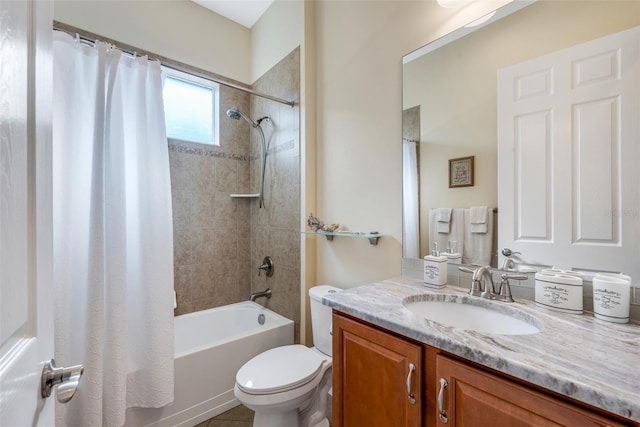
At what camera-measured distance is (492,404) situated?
2.16ft

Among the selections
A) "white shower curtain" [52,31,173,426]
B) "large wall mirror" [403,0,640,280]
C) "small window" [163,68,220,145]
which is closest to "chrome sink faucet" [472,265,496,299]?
"large wall mirror" [403,0,640,280]

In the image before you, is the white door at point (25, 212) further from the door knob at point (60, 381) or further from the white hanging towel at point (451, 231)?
the white hanging towel at point (451, 231)

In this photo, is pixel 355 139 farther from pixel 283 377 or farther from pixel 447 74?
pixel 283 377

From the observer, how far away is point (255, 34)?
259 cm

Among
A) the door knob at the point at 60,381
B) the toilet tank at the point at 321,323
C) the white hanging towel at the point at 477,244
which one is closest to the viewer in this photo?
the door knob at the point at 60,381

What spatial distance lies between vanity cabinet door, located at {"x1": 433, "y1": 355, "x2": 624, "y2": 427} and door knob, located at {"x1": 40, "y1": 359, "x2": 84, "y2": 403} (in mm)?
828

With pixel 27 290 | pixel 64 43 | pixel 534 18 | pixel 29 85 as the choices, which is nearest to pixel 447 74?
pixel 534 18

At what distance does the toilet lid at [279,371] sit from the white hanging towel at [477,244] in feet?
3.02

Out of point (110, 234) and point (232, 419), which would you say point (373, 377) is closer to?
point (232, 419)

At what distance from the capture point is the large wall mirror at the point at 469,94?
0.97m

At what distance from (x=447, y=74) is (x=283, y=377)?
1.63 metres

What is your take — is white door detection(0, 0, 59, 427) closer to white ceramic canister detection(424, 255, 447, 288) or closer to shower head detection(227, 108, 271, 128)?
white ceramic canister detection(424, 255, 447, 288)

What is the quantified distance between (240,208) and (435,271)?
1.92 metres

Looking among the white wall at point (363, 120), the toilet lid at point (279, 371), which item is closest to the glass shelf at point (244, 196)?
the white wall at point (363, 120)
